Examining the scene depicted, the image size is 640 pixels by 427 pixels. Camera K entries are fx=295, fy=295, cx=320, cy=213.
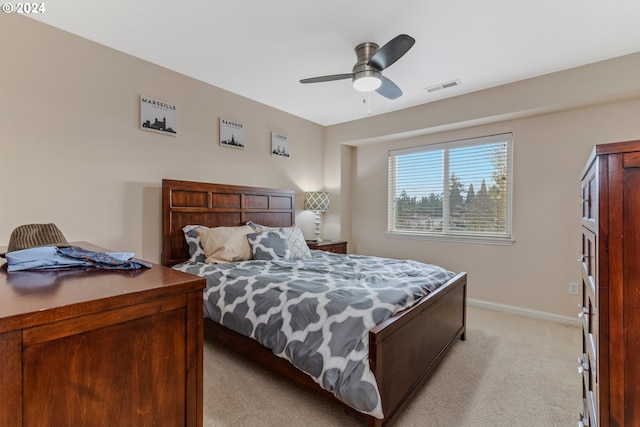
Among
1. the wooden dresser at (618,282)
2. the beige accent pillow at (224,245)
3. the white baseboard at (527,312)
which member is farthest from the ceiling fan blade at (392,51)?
the white baseboard at (527,312)

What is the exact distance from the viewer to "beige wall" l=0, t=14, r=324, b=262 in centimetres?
222

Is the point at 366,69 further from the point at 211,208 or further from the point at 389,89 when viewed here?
the point at 211,208

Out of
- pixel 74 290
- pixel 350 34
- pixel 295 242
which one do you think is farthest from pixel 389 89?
pixel 74 290

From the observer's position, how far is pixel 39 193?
231cm

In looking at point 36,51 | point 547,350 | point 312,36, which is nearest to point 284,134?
point 312,36

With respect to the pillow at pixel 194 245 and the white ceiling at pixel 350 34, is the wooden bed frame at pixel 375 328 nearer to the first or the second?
the pillow at pixel 194 245

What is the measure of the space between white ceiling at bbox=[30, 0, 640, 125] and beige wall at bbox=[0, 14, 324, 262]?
0.71 feet

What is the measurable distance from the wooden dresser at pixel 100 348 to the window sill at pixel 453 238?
143 inches

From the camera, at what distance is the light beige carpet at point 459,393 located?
67.6 inches

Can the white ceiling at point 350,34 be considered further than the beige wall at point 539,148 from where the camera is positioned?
No

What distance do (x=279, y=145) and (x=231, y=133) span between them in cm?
78

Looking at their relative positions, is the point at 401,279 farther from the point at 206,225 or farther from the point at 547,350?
the point at 206,225

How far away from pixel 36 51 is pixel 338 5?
236cm

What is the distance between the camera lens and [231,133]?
3.62 m
